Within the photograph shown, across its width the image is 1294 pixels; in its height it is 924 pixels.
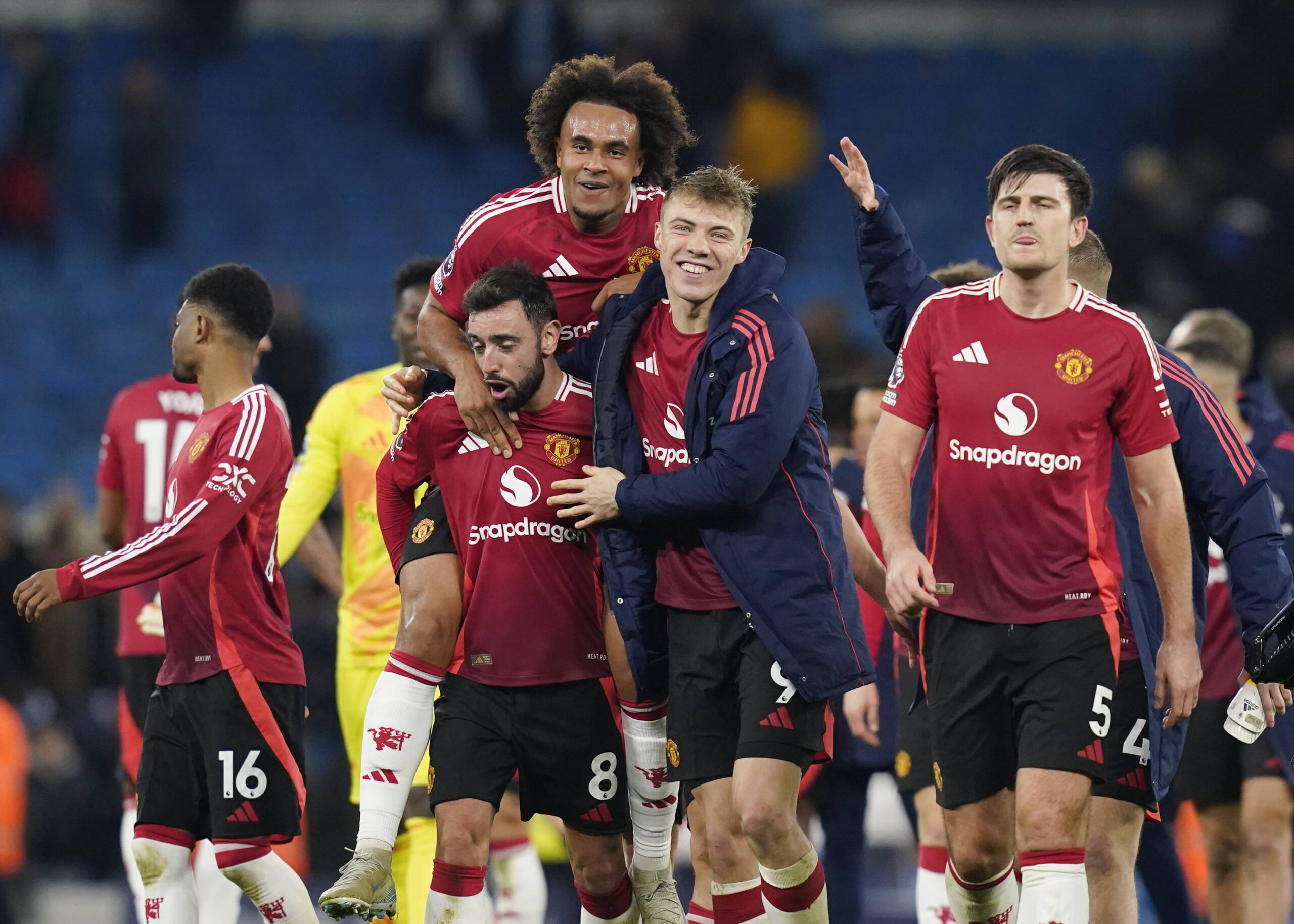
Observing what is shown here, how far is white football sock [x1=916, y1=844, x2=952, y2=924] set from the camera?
6680mm

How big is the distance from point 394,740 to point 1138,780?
235 cm

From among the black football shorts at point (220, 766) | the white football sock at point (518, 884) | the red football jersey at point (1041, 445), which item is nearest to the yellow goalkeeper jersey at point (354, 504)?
the white football sock at point (518, 884)

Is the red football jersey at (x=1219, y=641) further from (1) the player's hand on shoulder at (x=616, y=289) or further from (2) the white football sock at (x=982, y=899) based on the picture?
(1) the player's hand on shoulder at (x=616, y=289)

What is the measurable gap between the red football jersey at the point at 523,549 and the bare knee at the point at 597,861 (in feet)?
1.73

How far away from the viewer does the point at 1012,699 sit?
17.1 ft

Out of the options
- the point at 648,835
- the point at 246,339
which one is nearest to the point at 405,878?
the point at 648,835

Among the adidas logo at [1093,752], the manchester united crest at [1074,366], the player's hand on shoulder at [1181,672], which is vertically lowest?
the adidas logo at [1093,752]

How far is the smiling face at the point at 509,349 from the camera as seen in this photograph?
5.52 metres

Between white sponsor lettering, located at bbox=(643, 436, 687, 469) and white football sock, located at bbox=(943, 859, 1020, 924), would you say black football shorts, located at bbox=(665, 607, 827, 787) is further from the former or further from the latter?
white football sock, located at bbox=(943, 859, 1020, 924)

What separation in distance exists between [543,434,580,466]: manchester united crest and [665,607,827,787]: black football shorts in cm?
62

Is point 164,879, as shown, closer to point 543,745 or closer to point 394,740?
point 394,740

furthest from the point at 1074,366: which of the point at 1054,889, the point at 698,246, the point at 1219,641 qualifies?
the point at 1219,641

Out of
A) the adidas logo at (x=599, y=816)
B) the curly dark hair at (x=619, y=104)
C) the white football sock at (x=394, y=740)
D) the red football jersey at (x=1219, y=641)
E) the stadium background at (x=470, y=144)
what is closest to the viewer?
the white football sock at (x=394, y=740)

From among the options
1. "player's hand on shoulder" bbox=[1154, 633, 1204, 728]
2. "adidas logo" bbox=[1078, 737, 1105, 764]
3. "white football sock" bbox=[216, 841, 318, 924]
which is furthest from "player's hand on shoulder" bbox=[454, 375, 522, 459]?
"player's hand on shoulder" bbox=[1154, 633, 1204, 728]
